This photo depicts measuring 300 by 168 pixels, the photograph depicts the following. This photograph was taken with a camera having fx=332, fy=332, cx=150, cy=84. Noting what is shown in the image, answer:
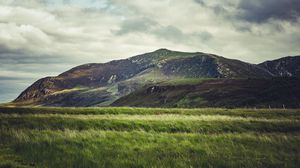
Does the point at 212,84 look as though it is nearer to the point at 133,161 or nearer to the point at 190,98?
the point at 190,98

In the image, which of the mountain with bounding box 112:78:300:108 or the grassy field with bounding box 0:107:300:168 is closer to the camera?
the grassy field with bounding box 0:107:300:168

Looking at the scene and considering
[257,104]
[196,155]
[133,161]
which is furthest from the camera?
[257,104]

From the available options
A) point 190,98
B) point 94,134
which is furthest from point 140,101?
point 94,134

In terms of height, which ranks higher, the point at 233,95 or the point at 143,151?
the point at 143,151

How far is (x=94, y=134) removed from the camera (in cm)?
1911

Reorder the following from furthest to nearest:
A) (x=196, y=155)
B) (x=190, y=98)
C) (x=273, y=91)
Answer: (x=190, y=98) → (x=273, y=91) → (x=196, y=155)

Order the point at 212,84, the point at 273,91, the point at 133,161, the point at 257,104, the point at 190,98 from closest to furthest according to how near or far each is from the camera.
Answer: the point at 133,161 → the point at 257,104 → the point at 273,91 → the point at 190,98 → the point at 212,84

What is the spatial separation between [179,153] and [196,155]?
2.48 feet

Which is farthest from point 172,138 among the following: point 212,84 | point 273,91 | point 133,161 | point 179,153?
point 212,84

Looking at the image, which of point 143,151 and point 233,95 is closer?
point 143,151

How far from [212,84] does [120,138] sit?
171313mm

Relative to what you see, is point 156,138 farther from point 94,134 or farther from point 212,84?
point 212,84

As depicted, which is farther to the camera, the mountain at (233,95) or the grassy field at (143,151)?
the mountain at (233,95)

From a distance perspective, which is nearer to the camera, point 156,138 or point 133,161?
point 133,161
